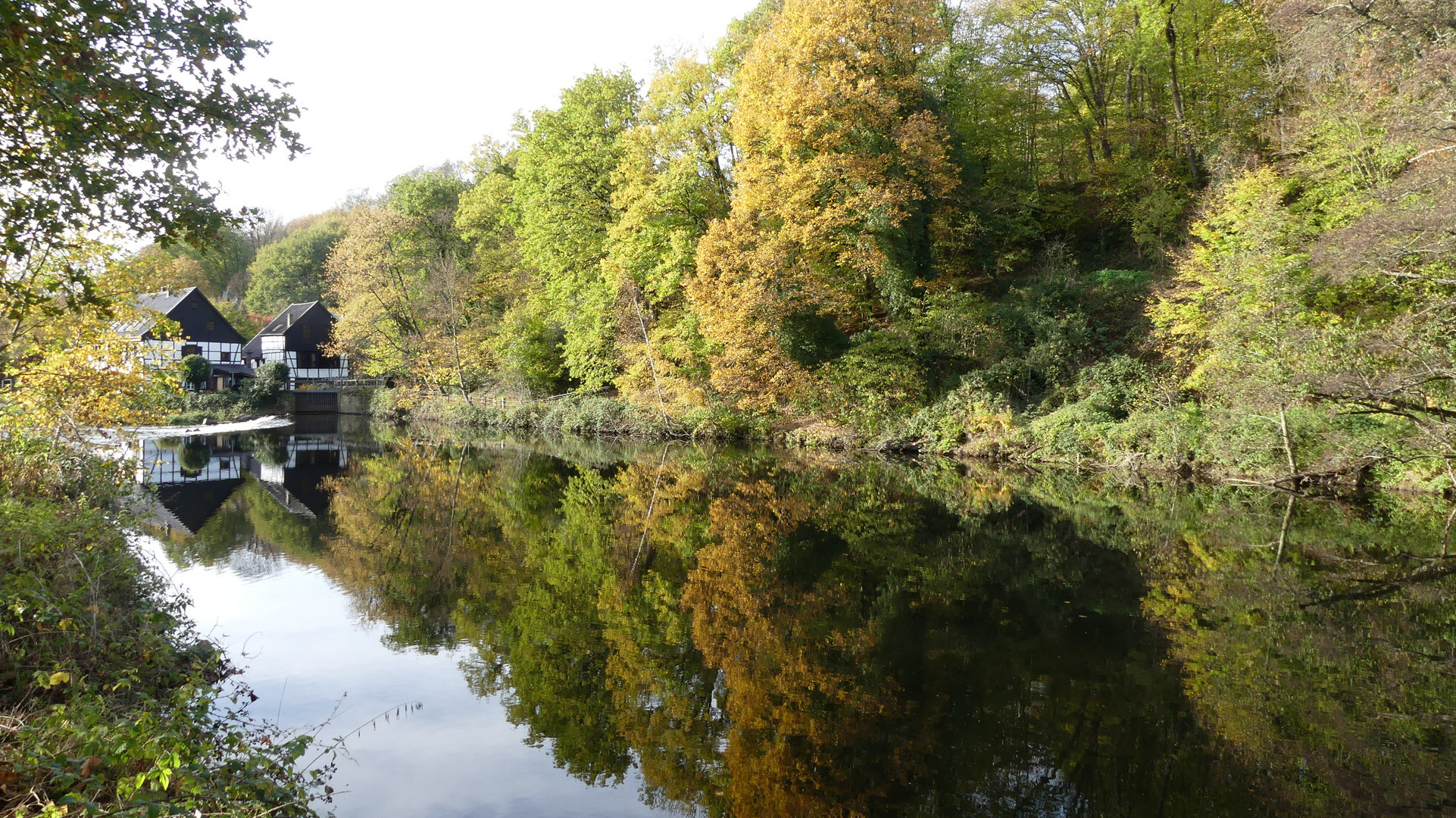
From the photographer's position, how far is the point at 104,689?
14.5 feet

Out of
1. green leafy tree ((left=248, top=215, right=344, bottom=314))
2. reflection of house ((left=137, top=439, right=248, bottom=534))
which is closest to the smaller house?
green leafy tree ((left=248, top=215, right=344, bottom=314))

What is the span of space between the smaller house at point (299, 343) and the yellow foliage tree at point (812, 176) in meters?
36.0

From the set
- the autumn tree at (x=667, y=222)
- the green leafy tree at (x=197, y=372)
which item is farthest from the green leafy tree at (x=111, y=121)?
the green leafy tree at (x=197, y=372)

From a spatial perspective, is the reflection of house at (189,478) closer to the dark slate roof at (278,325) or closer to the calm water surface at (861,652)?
the calm water surface at (861,652)

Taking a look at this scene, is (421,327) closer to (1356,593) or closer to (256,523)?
(256,523)

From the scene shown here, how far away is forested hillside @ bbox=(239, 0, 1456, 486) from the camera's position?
458 inches

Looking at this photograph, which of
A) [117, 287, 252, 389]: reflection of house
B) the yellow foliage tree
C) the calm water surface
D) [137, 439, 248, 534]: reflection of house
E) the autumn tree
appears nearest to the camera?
the calm water surface

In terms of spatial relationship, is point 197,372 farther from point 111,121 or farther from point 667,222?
point 111,121

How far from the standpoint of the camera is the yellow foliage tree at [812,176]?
65.2 ft

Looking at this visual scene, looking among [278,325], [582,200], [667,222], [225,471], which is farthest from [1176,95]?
[278,325]

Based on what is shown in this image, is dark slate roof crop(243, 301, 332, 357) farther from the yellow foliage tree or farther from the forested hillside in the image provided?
the yellow foliage tree

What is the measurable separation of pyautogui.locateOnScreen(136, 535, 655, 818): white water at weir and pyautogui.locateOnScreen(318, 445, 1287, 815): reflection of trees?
0.22 m

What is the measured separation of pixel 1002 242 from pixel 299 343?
43.1 m

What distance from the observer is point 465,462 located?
20688mm
